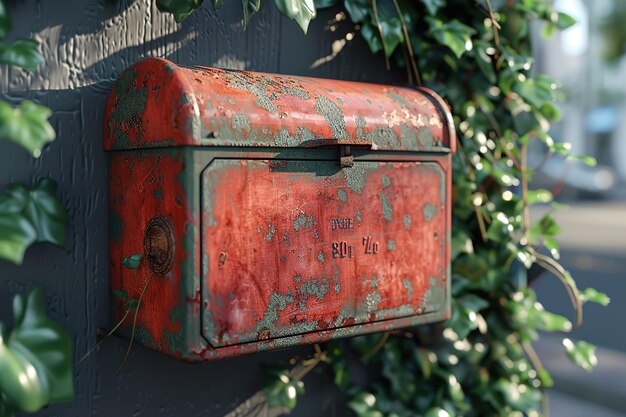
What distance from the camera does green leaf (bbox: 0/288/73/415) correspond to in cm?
111

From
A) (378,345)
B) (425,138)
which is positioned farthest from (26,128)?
(378,345)

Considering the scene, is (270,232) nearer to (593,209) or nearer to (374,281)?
(374,281)

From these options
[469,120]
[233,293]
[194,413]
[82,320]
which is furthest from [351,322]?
[469,120]

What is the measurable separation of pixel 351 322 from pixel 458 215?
2.14 feet

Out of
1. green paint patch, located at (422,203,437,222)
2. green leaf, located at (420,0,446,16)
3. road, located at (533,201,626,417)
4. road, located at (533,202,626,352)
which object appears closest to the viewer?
green paint patch, located at (422,203,437,222)

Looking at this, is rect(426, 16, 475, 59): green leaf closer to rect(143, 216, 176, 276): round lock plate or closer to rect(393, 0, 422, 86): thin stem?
rect(393, 0, 422, 86): thin stem

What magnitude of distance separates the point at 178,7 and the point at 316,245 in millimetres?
561

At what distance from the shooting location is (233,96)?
1.31 m

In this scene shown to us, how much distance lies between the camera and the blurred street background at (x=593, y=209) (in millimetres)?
3467

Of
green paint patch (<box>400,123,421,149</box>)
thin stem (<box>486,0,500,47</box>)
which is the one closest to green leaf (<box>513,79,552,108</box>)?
thin stem (<box>486,0,500,47</box>)

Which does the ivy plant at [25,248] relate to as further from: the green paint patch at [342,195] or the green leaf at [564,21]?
the green leaf at [564,21]

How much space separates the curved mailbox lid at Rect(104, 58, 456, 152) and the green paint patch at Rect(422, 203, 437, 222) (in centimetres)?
14

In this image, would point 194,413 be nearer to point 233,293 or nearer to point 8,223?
point 233,293

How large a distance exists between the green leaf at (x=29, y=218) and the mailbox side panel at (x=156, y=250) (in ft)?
0.42
